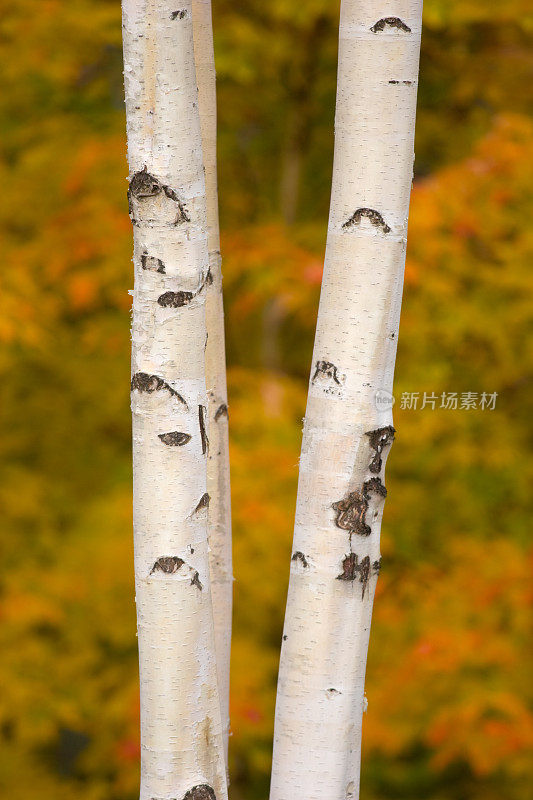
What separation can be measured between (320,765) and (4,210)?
340cm

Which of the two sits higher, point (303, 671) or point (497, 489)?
point (497, 489)

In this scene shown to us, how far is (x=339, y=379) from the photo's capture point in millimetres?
1230

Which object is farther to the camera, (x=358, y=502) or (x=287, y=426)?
(x=287, y=426)

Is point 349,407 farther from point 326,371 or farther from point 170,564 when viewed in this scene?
point 170,564

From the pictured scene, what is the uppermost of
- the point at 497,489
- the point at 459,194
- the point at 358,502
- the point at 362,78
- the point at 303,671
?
the point at 459,194

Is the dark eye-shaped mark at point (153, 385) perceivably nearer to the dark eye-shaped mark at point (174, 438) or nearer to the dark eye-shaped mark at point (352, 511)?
the dark eye-shaped mark at point (174, 438)

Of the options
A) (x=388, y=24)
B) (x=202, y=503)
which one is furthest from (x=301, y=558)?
(x=388, y=24)

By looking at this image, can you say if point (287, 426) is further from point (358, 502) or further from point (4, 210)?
point (358, 502)

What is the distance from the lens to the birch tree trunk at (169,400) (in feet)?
3.66

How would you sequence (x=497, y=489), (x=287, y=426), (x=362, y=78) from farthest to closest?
(x=497, y=489) < (x=287, y=426) < (x=362, y=78)

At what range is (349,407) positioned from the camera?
4.02ft

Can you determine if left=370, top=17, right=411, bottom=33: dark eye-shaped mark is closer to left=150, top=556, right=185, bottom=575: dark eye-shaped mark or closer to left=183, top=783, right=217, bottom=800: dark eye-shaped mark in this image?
left=150, top=556, right=185, bottom=575: dark eye-shaped mark

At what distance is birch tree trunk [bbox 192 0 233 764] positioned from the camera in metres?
1.35

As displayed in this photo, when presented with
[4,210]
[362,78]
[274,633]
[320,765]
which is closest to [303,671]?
[320,765]
